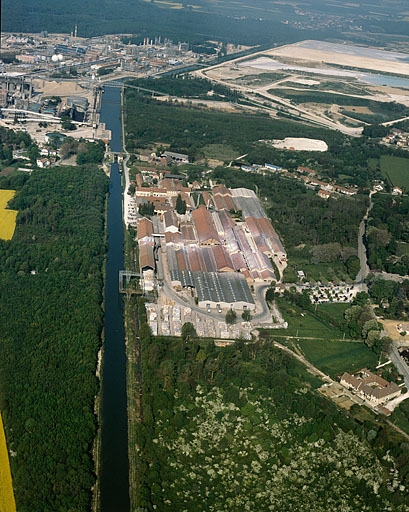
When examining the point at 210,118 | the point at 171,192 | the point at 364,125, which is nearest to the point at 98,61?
the point at 210,118

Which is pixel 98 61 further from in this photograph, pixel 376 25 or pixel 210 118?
pixel 376 25

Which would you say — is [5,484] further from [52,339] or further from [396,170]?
[396,170]

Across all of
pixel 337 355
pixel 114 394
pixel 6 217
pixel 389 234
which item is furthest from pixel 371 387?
pixel 6 217

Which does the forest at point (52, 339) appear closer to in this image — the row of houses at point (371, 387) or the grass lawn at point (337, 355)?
the grass lawn at point (337, 355)

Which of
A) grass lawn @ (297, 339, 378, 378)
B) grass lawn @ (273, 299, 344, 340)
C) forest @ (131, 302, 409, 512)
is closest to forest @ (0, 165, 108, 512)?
forest @ (131, 302, 409, 512)

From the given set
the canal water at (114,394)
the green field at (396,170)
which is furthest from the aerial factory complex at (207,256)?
the green field at (396,170)

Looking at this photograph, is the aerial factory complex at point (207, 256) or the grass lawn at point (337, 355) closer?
the grass lawn at point (337, 355)

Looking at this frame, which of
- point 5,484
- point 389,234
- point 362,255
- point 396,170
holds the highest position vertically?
point 396,170
